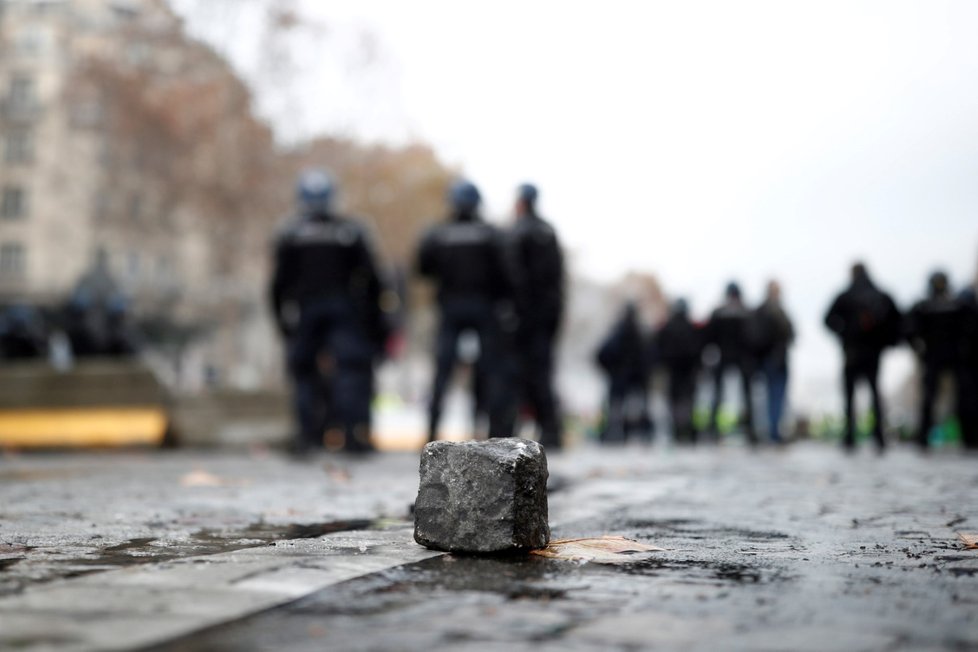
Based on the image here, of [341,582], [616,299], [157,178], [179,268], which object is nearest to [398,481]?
[341,582]

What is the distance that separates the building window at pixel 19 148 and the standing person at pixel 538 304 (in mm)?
54627

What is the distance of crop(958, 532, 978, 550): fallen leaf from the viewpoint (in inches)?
157

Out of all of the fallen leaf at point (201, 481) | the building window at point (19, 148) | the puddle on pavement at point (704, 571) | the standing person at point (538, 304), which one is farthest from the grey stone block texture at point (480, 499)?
the building window at point (19, 148)

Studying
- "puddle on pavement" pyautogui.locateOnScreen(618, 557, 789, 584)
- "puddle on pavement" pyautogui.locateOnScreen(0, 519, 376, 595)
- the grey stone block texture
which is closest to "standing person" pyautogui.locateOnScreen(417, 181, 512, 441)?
"puddle on pavement" pyautogui.locateOnScreen(0, 519, 376, 595)

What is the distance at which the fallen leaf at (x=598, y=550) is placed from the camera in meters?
3.71

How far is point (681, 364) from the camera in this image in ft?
63.1

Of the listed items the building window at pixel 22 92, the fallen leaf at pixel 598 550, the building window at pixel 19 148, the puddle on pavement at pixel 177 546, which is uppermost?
the building window at pixel 22 92

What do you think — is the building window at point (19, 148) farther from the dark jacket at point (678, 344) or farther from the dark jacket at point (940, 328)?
the dark jacket at point (940, 328)

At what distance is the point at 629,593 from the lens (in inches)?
120

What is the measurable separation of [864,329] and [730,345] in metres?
3.38

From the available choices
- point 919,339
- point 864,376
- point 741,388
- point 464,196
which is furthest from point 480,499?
point 741,388

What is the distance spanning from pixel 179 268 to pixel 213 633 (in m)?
64.2

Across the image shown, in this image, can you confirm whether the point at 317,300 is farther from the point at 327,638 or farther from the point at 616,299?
the point at 616,299

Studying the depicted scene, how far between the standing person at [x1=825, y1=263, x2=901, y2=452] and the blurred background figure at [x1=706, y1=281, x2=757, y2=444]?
2065 mm
